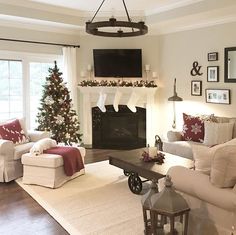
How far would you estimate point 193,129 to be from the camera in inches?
220

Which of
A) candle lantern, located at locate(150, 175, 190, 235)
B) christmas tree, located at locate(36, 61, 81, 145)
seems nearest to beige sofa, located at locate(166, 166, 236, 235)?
candle lantern, located at locate(150, 175, 190, 235)

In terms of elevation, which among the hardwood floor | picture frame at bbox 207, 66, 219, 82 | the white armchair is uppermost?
picture frame at bbox 207, 66, 219, 82

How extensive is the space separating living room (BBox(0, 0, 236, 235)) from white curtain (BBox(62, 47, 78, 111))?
0.12 metres

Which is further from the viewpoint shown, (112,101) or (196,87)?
(112,101)

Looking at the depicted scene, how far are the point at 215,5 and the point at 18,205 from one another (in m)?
4.46

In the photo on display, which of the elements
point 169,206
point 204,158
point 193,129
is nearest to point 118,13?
point 193,129

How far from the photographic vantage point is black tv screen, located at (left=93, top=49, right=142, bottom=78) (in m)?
6.87

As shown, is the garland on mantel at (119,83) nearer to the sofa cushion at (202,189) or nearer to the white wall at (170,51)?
the white wall at (170,51)

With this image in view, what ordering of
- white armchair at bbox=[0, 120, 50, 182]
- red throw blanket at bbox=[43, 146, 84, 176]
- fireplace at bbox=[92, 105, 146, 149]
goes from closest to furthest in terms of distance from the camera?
red throw blanket at bbox=[43, 146, 84, 176], white armchair at bbox=[0, 120, 50, 182], fireplace at bbox=[92, 105, 146, 149]

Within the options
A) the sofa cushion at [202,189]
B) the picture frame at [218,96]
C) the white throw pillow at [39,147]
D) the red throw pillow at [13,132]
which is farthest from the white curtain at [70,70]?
the sofa cushion at [202,189]

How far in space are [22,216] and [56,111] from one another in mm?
2998

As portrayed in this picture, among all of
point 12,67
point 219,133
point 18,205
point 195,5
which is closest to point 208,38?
point 195,5

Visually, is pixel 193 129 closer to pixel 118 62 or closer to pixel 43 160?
pixel 118 62

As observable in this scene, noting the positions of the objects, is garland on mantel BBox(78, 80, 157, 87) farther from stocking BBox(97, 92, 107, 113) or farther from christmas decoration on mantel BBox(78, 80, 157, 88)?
stocking BBox(97, 92, 107, 113)
